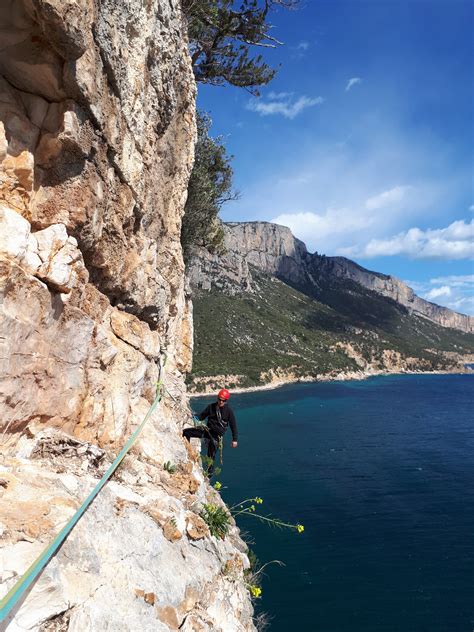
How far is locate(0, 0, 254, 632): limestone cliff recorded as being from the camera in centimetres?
409

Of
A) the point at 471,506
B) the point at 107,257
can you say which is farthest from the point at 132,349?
the point at 471,506

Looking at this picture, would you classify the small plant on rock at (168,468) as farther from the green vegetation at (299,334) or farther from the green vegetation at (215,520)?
the green vegetation at (299,334)

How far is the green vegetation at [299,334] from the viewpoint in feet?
306

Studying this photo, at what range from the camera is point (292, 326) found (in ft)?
397

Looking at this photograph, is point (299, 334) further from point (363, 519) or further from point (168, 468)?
point (168, 468)

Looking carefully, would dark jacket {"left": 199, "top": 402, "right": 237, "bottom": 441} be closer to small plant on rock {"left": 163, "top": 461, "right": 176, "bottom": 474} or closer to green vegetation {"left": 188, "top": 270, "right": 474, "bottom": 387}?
small plant on rock {"left": 163, "top": 461, "right": 176, "bottom": 474}

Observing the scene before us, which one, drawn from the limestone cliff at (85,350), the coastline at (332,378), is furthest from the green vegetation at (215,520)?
the coastline at (332,378)

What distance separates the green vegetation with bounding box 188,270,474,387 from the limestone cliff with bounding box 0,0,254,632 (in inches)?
2779

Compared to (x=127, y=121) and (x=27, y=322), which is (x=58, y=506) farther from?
(x=127, y=121)

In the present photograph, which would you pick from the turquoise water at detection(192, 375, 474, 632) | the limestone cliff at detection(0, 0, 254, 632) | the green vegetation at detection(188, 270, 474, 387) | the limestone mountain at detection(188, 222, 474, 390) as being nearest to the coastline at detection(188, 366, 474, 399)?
the limestone mountain at detection(188, 222, 474, 390)

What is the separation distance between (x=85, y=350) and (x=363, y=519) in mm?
24101

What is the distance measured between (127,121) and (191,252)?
9823mm

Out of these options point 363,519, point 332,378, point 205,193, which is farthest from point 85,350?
point 332,378

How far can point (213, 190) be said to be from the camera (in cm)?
1656
